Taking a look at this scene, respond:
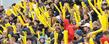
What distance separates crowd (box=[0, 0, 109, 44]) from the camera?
26.0 ft

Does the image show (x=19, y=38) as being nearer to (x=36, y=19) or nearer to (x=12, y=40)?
(x=12, y=40)

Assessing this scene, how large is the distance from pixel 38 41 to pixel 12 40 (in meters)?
0.73

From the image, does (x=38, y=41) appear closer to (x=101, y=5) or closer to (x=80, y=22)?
(x=80, y=22)

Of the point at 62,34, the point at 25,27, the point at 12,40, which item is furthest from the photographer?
the point at 25,27

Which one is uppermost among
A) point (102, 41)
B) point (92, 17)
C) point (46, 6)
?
point (46, 6)

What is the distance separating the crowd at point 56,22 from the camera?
7926 millimetres

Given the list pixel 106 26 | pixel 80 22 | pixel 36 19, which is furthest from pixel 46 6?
pixel 106 26

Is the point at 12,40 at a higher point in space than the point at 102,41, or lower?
higher

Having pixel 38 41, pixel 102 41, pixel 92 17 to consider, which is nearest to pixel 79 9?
pixel 92 17

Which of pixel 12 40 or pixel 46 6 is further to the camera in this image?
pixel 46 6

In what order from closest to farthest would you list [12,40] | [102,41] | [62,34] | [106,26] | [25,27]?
[102,41]
[106,26]
[62,34]
[12,40]
[25,27]

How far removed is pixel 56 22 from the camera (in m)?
9.46

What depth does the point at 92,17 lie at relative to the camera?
8.72m

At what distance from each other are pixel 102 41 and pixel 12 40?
2525mm
